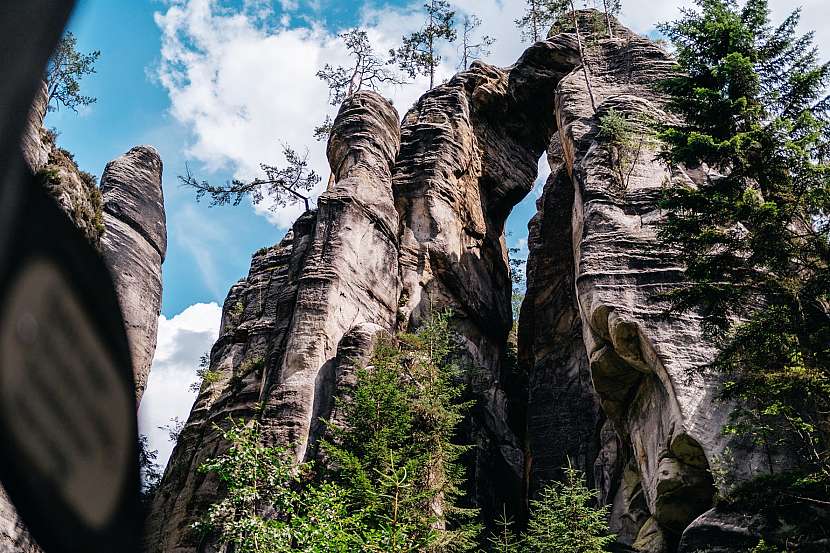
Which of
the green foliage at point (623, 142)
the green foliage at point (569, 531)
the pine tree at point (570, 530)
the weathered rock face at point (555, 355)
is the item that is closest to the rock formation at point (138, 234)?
the green foliage at point (569, 531)

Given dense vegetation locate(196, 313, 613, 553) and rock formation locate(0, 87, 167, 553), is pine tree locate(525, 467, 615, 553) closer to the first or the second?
dense vegetation locate(196, 313, 613, 553)

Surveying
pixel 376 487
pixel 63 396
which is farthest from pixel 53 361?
pixel 376 487

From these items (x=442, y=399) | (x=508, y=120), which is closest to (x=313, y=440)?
(x=442, y=399)

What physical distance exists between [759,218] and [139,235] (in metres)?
23.7

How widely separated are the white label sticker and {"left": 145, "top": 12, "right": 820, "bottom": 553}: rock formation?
13.3 m

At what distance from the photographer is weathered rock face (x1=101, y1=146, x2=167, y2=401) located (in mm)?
26375

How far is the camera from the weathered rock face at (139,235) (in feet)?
86.5

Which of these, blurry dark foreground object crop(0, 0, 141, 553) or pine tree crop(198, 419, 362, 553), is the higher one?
pine tree crop(198, 419, 362, 553)

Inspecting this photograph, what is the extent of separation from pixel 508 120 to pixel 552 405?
50.2 ft

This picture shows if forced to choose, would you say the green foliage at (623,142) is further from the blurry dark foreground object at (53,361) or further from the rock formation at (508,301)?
the blurry dark foreground object at (53,361)

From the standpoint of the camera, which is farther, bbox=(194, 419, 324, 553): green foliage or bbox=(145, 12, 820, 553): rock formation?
bbox=(145, 12, 820, 553): rock formation

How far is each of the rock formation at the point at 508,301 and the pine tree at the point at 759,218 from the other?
139 cm

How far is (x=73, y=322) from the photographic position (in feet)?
3.51

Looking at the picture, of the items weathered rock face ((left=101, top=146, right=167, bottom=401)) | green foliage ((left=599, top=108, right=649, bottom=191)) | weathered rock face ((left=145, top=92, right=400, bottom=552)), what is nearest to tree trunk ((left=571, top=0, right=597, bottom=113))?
green foliage ((left=599, top=108, right=649, bottom=191))
